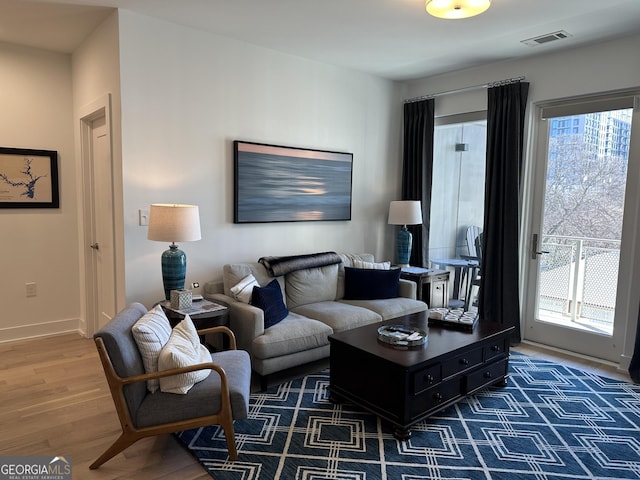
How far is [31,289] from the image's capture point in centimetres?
430

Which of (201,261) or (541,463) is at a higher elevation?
(201,261)

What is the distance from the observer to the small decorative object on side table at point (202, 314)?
3.16 metres

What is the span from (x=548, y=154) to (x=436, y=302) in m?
1.86

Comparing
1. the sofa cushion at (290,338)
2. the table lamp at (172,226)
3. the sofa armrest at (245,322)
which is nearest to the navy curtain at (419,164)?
the sofa cushion at (290,338)

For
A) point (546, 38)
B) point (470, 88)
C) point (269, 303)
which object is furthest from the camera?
point (470, 88)

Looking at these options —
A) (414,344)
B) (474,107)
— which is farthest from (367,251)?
(414,344)

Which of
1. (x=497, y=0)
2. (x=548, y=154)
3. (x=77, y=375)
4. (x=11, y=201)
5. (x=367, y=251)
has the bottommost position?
(x=77, y=375)

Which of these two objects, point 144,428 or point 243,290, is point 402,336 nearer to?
point 243,290

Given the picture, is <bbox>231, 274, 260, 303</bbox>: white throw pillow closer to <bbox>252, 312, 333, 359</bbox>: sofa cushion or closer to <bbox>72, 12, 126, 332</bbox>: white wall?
<bbox>252, 312, 333, 359</bbox>: sofa cushion

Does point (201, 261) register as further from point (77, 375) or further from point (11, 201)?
point (11, 201)

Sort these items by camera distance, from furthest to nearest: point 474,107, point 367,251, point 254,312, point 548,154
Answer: point 367,251 → point 474,107 → point 548,154 → point 254,312

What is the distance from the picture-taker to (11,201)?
4.12 metres

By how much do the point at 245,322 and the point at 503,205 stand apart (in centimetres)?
275

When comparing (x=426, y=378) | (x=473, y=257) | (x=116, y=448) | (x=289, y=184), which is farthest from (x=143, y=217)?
(x=473, y=257)
